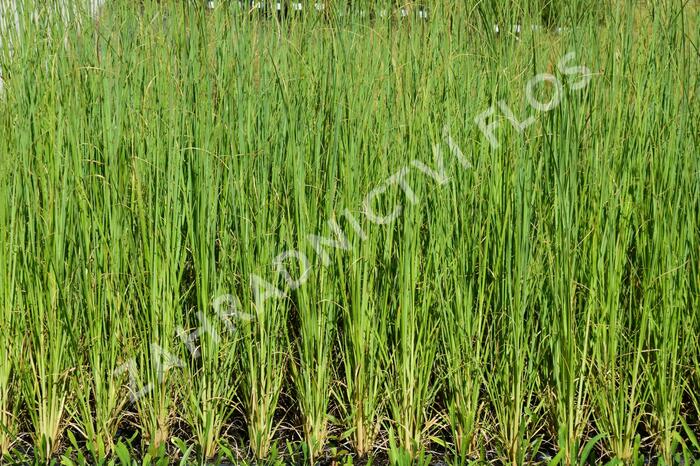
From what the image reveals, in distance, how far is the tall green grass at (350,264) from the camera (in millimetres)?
2340

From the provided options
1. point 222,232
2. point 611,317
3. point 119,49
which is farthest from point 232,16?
point 611,317

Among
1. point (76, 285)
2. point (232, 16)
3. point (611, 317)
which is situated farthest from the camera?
point (232, 16)

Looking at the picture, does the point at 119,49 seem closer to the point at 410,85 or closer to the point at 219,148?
the point at 219,148

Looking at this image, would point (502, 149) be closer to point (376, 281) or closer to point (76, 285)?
point (376, 281)

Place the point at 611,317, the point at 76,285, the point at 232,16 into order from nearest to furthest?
the point at 611,317
the point at 76,285
the point at 232,16

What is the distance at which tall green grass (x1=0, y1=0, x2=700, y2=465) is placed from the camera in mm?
2340

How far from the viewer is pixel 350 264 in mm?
2369

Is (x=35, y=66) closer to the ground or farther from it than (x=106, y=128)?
farther from it

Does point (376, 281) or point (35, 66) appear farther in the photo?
point (35, 66)

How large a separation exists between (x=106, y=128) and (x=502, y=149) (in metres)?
1.30

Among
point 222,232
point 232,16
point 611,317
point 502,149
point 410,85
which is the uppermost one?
point 232,16

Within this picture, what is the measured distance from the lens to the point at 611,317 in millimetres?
2287

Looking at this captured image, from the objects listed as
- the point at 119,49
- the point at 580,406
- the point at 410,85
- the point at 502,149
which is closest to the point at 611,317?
the point at 580,406

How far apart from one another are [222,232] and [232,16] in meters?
0.78
